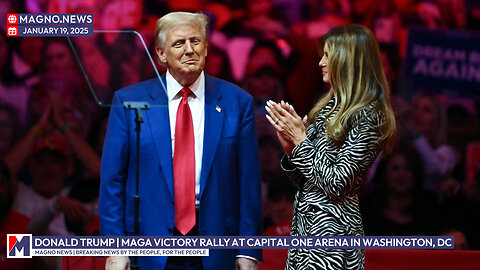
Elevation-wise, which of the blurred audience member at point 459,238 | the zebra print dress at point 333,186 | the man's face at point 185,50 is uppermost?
the man's face at point 185,50

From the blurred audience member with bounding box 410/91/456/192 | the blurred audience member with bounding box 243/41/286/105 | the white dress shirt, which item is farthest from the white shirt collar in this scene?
the blurred audience member with bounding box 410/91/456/192

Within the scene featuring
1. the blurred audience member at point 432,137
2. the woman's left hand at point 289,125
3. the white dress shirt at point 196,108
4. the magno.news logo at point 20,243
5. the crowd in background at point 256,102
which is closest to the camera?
the woman's left hand at point 289,125

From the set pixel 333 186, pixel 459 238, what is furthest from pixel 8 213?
pixel 459 238

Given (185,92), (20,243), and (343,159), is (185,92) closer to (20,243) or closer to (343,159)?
(343,159)

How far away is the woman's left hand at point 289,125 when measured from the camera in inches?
117

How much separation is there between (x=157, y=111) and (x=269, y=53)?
1.76 meters

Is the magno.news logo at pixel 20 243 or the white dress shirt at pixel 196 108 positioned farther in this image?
the magno.news logo at pixel 20 243

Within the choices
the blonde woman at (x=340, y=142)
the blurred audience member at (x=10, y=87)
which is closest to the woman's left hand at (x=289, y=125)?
the blonde woman at (x=340, y=142)

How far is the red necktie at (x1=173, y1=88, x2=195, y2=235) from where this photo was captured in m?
3.06

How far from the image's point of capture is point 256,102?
441cm

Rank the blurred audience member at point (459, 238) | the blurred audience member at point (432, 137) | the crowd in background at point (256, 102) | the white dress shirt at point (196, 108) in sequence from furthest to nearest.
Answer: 1. the blurred audience member at point (432, 137)
2. the blurred audience member at point (459, 238)
3. the crowd in background at point (256, 102)
4. the white dress shirt at point (196, 108)

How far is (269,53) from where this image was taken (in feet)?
15.5

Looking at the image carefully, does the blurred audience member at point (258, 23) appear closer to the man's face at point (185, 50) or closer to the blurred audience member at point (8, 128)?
the blurred audience member at point (8, 128)

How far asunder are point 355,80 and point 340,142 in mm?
246
